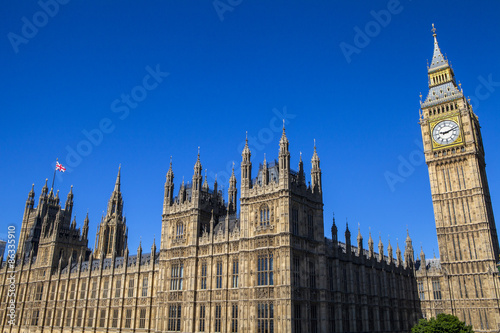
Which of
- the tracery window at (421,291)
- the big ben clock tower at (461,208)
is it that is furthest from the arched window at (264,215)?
the tracery window at (421,291)

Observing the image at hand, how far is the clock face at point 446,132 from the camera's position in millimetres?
84125

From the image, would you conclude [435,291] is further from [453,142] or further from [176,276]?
[176,276]

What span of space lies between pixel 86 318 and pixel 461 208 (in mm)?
70364

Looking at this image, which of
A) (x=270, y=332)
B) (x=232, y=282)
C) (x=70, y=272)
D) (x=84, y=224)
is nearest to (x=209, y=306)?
(x=232, y=282)

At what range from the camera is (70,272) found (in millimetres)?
82438

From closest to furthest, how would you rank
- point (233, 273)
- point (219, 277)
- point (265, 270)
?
point (265, 270) → point (233, 273) → point (219, 277)

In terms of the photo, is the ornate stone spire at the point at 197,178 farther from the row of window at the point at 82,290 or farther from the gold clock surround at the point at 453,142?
the gold clock surround at the point at 453,142

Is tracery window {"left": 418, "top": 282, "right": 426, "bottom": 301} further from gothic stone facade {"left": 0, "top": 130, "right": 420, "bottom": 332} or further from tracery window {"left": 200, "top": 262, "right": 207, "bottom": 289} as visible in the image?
tracery window {"left": 200, "top": 262, "right": 207, "bottom": 289}

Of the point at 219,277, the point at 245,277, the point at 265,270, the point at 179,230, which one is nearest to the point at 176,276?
the point at 179,230

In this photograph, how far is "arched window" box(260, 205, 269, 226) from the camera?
2082 inches

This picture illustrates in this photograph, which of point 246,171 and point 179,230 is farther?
point 179,230

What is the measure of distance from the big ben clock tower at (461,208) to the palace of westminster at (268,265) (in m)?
0.20

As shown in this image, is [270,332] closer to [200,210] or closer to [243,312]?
[243,312]

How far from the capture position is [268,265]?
50469 mm
